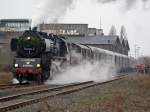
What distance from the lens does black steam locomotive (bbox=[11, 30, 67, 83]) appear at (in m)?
25.3

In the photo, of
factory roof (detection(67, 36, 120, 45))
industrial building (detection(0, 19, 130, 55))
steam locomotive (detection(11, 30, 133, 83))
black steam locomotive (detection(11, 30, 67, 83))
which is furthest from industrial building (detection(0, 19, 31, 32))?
black steam locomotive (detection(11, 30, 67, 83))

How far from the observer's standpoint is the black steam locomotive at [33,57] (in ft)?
82.9

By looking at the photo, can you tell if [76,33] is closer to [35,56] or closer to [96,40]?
[96,40]

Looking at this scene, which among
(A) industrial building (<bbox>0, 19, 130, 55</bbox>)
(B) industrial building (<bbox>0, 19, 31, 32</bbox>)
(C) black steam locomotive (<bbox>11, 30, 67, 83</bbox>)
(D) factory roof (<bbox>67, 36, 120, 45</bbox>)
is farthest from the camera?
(B) industrial building (<bbox>0, 19, 31, 32</bbox>)

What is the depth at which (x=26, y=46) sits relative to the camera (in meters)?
26.0

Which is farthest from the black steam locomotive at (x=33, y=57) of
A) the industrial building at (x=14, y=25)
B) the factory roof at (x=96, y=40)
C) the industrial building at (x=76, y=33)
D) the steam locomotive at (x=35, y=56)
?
the industrial building at (x=14, y=25)

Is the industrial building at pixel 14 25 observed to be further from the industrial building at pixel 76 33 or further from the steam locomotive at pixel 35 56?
the steam locomotive at pixel 35 56

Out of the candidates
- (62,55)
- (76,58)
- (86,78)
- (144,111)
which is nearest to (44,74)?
(62,55)

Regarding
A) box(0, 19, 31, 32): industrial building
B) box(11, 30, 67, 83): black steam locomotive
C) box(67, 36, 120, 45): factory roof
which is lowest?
box(11, 30, 67, 83): black steam locomotive

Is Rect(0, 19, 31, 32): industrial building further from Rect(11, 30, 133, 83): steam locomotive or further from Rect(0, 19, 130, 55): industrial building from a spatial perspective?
Rect(11, 30, 133, 83): steam locomotive

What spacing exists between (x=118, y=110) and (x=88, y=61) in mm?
25091

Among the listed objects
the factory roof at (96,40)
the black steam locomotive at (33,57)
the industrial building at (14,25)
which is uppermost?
the industrial building at (14,25)

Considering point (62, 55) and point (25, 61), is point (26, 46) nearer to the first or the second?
point (25, 61)

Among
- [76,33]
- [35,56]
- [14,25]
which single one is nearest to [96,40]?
[76,33]
